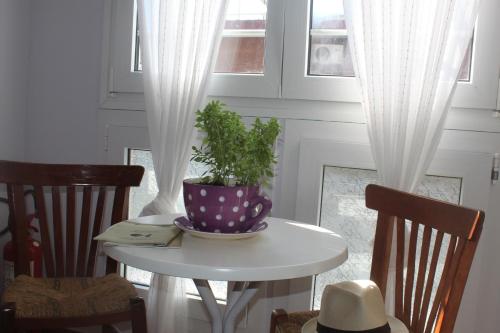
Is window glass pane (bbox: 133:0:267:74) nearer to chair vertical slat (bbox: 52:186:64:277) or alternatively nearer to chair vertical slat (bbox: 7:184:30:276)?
chair vertical slat (bbox: 52:186:64:277)

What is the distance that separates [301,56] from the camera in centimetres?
220

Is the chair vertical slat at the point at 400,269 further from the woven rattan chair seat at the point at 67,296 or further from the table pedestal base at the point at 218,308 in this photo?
the woven rattan chair seat at the point at 67,296

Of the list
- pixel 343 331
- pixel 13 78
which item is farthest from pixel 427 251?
pixel 13 78

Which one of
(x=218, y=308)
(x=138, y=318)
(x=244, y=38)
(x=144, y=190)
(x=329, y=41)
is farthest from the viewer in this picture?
(x=144, y=190)

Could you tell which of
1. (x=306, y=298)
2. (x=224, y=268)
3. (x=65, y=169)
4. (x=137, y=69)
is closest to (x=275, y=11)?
(x=137, y=69)

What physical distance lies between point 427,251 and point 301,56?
0.99 m

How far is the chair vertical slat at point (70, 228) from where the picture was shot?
2020 mm

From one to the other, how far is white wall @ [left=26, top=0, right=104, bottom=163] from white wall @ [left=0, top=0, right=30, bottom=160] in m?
0.04

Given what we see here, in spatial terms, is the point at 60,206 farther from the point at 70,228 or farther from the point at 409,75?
the point at 409,75

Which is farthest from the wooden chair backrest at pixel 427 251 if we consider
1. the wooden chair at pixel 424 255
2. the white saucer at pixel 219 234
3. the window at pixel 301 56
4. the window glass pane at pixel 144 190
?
the window glass pane at pixel 144 190

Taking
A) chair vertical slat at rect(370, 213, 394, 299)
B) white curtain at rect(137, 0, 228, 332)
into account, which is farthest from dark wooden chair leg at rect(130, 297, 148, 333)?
chair vertical slat at rect(370, 213, 394, 299)

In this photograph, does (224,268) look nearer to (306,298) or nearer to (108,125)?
(306,298)

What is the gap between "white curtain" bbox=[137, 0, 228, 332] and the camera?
7.30 feet

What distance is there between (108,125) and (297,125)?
0.91 meters
